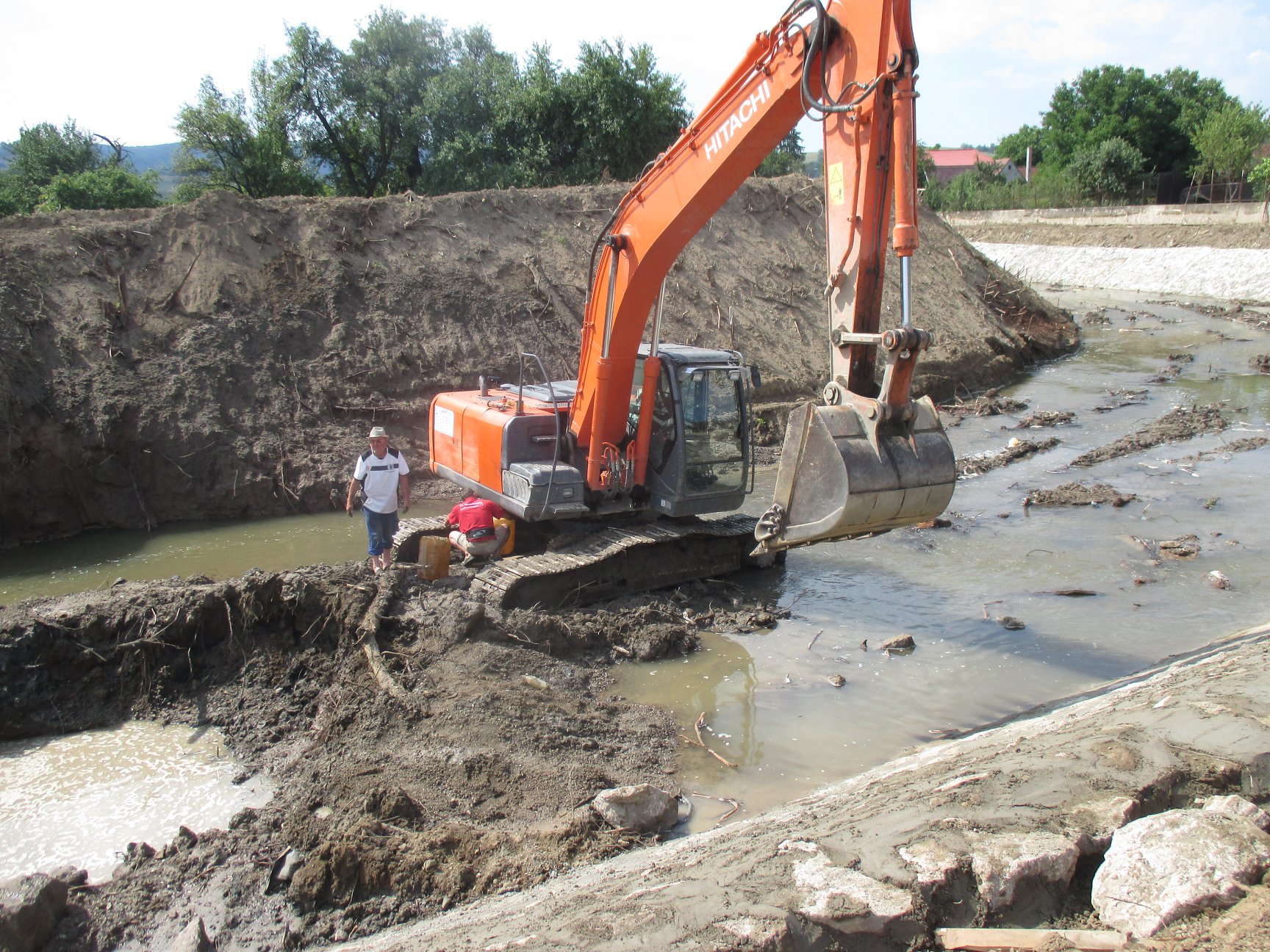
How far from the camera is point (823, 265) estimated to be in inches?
740

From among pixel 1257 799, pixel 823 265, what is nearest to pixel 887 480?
pixel 1257 799

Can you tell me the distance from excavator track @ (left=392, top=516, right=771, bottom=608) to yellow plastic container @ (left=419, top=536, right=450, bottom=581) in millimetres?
315

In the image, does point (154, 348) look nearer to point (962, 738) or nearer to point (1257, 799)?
point (962, 738)

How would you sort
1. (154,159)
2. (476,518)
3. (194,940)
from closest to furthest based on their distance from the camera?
1. (194,940)
2. (476,518)
3. (154,159)

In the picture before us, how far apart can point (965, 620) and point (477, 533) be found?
4.23m

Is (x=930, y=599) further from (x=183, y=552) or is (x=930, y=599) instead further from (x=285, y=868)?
(x=183, y=552)

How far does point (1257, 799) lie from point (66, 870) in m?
5.19

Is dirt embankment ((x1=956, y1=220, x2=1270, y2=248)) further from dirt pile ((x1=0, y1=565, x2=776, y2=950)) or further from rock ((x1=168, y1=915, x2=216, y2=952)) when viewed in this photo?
rock ((x1=168, y1=915, x2=216, y2=952))

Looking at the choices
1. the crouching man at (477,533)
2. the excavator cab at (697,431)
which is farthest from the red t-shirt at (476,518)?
the excavator cab at (697,431)

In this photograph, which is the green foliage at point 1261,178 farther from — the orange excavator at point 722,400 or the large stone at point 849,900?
the large stone at point 849,900

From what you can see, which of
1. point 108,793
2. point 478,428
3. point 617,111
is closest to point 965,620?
point 478,428

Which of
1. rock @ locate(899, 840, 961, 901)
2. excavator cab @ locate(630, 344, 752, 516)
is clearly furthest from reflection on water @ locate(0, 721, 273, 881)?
excavator cab @ locate(630, 344, 752, 516)

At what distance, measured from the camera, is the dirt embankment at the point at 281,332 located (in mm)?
10891

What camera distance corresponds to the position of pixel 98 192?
20.4 meters
